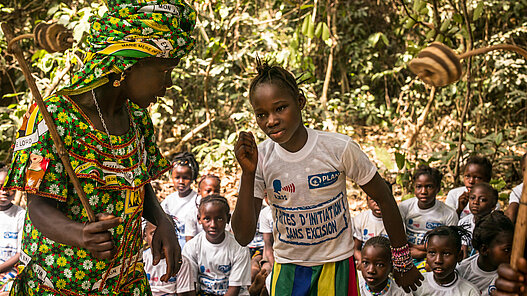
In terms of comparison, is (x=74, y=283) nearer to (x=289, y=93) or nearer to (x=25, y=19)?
(x=289, y=93)

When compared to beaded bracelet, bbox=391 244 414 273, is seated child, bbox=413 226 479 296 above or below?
below

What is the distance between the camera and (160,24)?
5.88 feet

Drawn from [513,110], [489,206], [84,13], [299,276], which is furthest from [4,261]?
[513,110]

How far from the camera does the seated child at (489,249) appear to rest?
10.4 ft

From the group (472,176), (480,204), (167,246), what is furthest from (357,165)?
(472,176)

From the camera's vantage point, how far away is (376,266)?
333cm

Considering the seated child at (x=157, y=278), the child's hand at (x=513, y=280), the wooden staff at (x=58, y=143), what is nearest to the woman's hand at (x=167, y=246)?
the wooden staff at (x=58, y=143)

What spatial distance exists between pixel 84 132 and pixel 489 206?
3.41 metres

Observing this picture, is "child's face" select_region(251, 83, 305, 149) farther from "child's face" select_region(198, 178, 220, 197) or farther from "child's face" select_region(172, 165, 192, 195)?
"child's face" select_region(172, 165, 192, 195)

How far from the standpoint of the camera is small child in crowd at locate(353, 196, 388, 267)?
440 cm

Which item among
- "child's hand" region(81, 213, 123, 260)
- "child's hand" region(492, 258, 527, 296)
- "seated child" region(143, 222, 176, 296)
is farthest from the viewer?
"seated child" region(143, 222, 176, 296)

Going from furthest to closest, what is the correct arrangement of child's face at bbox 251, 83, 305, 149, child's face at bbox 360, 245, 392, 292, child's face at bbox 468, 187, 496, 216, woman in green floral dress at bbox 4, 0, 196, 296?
child's face at bbox 468, 187, 496, 216
child's face at bbox 360, 245, 392, 292
child's face at bbox 251, 83, 305, 149
woman in green floral dress at bbox 4, 0, 196, 296

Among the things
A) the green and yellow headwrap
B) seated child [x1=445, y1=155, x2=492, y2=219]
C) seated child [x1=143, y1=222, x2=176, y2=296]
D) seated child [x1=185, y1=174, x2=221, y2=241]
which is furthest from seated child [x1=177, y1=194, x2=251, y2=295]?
the green and yellow headwrap

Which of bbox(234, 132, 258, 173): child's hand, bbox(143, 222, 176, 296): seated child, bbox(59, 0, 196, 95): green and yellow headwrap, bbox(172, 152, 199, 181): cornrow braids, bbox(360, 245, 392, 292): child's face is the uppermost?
bbox(59, 0, 196, 95): green and yellow headwrap
